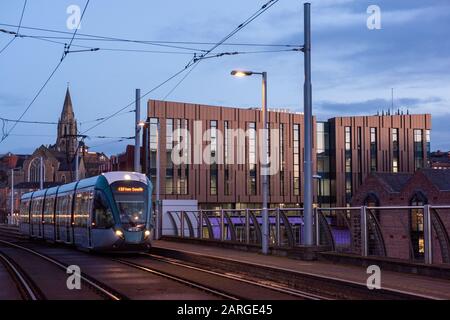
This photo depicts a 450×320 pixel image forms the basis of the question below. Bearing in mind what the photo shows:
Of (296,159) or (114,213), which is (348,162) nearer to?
(296,159)

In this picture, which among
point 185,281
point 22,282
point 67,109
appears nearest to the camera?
point 22,282

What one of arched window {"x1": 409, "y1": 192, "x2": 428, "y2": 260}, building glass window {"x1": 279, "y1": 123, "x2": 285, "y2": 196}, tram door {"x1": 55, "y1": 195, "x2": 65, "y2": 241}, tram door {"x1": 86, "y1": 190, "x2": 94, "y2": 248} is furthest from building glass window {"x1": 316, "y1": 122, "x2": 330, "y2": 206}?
arched window {"x1": 409, "y1": 192, "x2": 428, "y2": 260}

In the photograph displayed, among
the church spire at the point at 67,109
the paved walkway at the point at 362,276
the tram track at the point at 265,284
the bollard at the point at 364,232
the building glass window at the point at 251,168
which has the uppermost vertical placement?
the church spire at the point at 67,109

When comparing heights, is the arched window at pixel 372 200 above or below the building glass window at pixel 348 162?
below

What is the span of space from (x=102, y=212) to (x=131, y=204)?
3.71 feet

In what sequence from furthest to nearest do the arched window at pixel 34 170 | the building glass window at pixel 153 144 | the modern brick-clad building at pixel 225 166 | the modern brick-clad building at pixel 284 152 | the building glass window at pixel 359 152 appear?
the arched window at pixel 34 170 → the building glass window at pixel 359 152 → the modern brick-clad building at pixel 284 152 → the modern brick-clad building at pixel 225 166 → the building glass window at pixel 153 144

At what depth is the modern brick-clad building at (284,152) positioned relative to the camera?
7650 cm

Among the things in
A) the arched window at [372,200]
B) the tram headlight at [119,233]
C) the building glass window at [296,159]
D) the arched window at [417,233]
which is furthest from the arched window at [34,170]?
the arched window at [417,233]

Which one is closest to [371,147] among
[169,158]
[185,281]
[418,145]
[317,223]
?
[418,145]

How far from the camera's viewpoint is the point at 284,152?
82.2 m

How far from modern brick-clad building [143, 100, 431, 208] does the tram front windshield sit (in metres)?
46.6

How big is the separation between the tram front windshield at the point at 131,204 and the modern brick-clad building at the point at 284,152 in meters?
46.6

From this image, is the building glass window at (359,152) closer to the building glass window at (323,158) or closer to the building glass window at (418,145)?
the building glass window at (323,158)

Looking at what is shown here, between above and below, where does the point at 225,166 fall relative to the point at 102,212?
above
